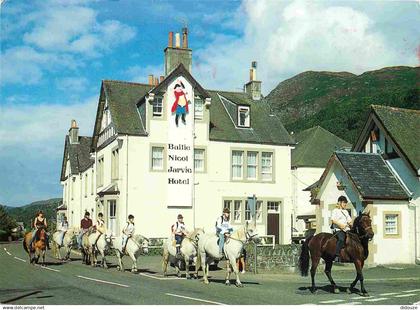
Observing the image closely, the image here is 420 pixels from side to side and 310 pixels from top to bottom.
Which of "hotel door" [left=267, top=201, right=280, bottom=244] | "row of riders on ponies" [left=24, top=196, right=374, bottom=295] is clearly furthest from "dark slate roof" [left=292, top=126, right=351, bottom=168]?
"row of riders on ponies" [left=24, top=196, right=374, bottom=295]

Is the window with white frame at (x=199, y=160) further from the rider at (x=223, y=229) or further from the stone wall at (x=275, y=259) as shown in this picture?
the rider at (x=223, y=229)

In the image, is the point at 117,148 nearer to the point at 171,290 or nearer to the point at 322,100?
the point at 171,290

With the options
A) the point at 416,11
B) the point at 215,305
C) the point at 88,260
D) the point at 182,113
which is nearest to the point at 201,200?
the point at 182,113

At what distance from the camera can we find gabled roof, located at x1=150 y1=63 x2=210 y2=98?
37.7 m

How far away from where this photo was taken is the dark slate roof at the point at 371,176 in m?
28.5

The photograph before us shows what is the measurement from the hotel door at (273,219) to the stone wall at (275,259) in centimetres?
1715

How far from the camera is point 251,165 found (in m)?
40.8

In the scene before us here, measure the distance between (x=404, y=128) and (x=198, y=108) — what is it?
13.6m

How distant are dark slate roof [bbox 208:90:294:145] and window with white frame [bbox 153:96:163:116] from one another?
152 inches

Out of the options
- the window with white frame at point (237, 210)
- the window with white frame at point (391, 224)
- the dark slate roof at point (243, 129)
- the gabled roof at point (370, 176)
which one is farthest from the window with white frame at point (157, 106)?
the window with white frame at point (391, 224)

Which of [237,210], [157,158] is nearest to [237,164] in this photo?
[237,210]

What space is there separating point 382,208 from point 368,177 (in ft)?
5.30

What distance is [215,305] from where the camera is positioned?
13.9 metres

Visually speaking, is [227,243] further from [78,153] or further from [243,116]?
[78,153]
